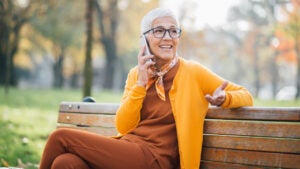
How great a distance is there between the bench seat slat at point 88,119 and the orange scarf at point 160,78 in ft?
2.42

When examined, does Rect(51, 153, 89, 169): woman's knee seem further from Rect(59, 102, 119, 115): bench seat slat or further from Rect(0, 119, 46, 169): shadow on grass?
Rect(0, 119, 46, 169): shadow on grass

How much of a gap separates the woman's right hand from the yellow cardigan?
0.05m

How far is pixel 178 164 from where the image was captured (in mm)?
3418

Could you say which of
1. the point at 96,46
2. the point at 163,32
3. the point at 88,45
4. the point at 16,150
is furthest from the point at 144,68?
the point at 96,46

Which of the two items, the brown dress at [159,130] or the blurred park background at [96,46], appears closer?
the brown dress at [159,130]

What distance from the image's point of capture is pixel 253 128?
3.16 metres

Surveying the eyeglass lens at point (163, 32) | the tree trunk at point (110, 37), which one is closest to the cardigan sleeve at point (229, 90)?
the eyeglass lens at point (163, 32)

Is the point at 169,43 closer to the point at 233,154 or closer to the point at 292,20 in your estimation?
the point at 233,154

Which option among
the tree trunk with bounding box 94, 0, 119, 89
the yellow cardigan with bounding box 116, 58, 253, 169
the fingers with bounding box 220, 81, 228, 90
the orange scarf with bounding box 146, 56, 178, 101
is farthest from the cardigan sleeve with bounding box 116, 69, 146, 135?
the tree trunk with bounding box 94, 0, 119, 89

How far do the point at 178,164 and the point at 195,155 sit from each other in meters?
0.18

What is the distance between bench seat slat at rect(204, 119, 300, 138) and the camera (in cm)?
300

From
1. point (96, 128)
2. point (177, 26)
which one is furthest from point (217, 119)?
point (96, 128)

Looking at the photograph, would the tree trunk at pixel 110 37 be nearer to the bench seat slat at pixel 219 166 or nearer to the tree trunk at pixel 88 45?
the tree trunk at pixel 88 45

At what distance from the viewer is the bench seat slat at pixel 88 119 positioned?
414 cm
